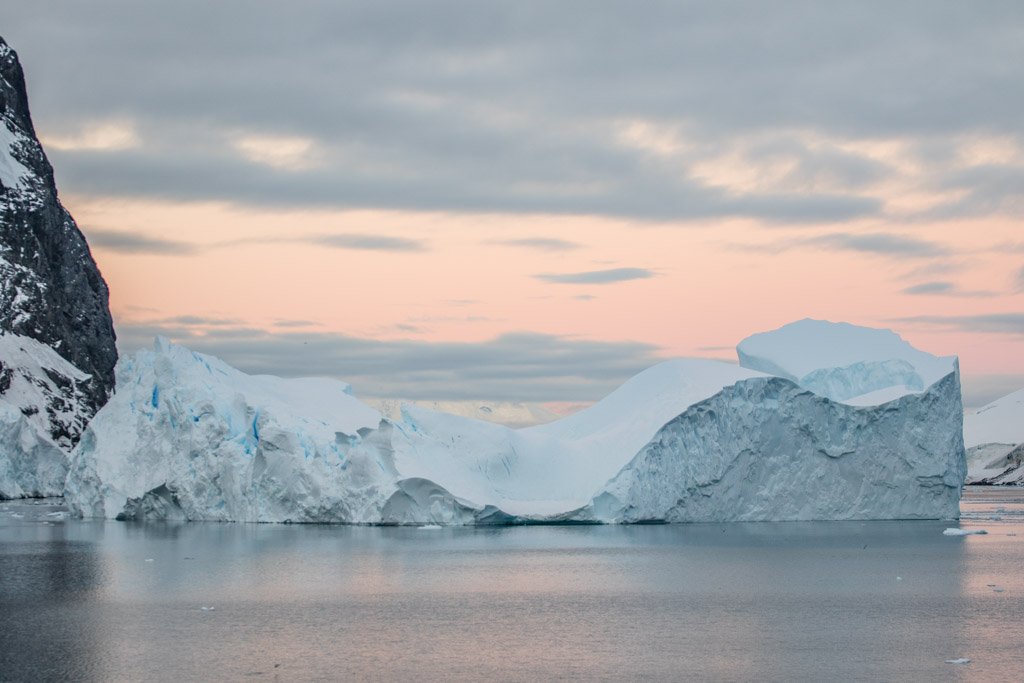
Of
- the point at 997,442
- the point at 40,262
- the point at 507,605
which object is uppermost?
the point at 40,262

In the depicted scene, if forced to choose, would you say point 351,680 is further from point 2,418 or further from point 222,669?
point 2,418

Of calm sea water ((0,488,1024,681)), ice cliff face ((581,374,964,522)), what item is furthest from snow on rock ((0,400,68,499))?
ice cliff face ((581,374,964,522))

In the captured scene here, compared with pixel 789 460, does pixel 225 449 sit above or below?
above

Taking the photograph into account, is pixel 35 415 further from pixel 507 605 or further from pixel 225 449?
pixel 507 605

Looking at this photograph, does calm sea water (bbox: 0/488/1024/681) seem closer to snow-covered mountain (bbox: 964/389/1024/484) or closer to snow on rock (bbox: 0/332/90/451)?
snow on rock (bbox: 0/332/90/451)

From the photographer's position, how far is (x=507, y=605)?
2366cm

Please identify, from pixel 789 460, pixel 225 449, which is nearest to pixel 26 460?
pixel 225 449

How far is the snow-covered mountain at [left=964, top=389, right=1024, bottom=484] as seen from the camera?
340ft

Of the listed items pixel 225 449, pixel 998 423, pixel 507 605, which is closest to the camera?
pixel 507 605

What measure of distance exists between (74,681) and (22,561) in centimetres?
1492

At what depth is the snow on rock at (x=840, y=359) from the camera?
44.1 meters

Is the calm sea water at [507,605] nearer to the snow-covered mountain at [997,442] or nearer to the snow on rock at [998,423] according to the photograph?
the snow-covered mountain at [997,442]

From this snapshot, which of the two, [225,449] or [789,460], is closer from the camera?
[225,449]

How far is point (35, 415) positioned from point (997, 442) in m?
76.0
